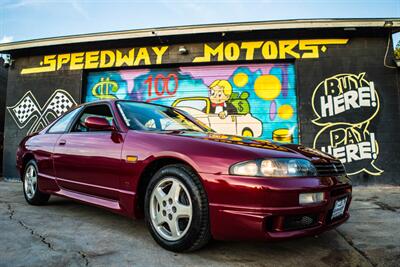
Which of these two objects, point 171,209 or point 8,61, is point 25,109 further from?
point 171,209

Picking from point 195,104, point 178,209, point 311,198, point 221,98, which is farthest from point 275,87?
point 178,209

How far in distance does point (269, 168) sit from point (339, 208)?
775 mm

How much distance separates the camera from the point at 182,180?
206cm

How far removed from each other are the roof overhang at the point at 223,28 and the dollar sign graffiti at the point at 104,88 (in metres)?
1.11

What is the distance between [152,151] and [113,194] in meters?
0.61

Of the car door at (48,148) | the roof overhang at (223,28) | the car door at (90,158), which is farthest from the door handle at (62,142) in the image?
the roof overhang at (223,28)

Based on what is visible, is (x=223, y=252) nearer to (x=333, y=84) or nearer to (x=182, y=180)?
(x=182, y=180)

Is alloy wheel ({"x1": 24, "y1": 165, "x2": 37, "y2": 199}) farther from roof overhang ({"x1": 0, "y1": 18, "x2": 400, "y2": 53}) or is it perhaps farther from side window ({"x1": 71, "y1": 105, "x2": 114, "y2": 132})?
roof overhang ({"x1": 0, "y1": 18, "x2": 400, "y2": 53})

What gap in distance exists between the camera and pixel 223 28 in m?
6.50

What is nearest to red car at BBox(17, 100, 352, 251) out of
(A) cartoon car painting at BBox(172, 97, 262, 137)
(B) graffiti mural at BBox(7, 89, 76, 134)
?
(A) cartoon car painting at BBox(172, 97, 262, 137)

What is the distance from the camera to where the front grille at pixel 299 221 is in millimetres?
1824

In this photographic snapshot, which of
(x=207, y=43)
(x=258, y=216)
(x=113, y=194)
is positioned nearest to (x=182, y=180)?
(x=258, y=216)

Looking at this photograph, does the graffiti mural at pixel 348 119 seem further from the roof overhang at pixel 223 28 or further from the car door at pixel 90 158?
the car door at pixel 90 158

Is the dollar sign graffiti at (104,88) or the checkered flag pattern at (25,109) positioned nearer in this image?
the dollar sign graffiti at (104,88)
